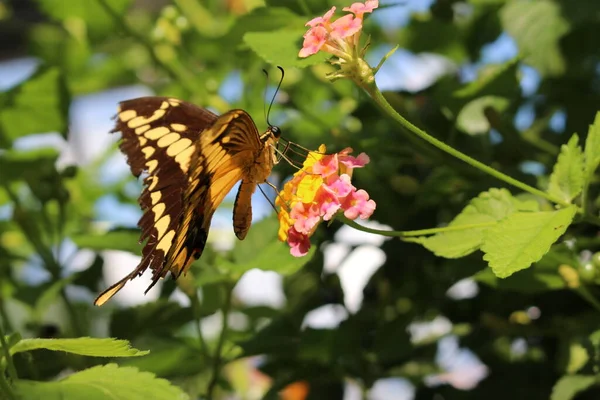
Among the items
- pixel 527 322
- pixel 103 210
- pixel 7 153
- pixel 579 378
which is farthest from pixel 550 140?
pixel 103 210

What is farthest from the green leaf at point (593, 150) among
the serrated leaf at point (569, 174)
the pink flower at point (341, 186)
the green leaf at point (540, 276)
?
the pink flower at point (341, 186)

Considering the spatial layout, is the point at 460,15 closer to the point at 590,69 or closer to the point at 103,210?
the point at 590,69

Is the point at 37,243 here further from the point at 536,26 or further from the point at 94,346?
the point at 536,26

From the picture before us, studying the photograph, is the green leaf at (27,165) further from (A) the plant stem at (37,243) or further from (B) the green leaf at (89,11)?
(B) the green leaf at (89,11)

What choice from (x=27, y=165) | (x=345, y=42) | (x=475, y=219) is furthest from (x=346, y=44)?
(x=27, y=165)

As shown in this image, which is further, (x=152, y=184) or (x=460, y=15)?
(x=460, y=15)

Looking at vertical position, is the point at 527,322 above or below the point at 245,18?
below
